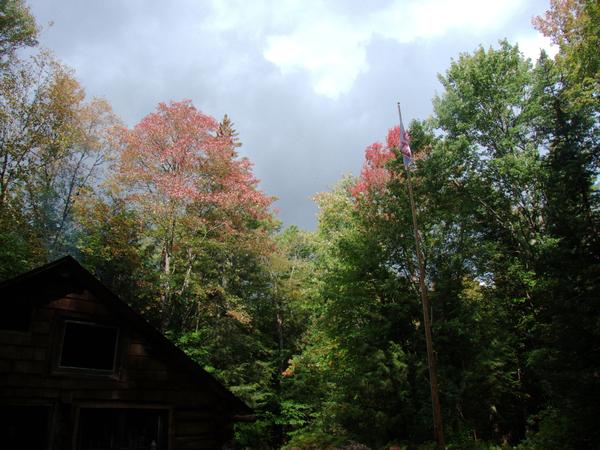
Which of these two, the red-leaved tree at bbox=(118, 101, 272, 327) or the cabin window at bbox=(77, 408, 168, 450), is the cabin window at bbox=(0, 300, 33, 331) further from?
the red-leaved tree at bbox=(118, 101, 272, 327)

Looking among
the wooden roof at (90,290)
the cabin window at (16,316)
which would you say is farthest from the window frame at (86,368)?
the cabin window at (16,316)

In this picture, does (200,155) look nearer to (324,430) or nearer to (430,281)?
(430,281)

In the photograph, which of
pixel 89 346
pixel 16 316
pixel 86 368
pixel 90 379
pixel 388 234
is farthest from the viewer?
pixel 388 234

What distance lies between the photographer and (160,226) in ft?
63.6

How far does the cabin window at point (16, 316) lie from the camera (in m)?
8.24

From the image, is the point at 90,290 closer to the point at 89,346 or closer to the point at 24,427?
the point at 89,346

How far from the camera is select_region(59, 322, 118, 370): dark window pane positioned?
347 inches

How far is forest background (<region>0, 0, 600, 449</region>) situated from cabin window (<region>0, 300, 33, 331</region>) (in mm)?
9293

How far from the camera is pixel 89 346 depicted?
9102 millimetres

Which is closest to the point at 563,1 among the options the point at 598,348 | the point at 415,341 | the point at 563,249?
the point at 563,249

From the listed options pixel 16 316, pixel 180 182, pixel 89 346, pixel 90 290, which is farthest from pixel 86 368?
pixel 180 182

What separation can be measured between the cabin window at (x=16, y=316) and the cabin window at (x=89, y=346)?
0.77 m

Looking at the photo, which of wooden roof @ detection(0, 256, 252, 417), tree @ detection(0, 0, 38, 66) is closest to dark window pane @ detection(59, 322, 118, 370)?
wooden roof @ detection(0, 256, 252, 417)

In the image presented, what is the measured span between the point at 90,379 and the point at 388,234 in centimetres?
1322
